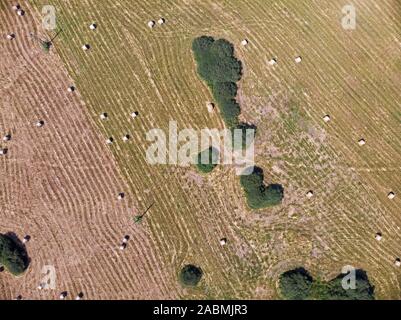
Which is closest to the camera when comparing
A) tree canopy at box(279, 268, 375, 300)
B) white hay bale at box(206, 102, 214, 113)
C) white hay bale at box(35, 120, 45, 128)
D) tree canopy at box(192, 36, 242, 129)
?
tree canopy at box(279, 268, 375, 300)

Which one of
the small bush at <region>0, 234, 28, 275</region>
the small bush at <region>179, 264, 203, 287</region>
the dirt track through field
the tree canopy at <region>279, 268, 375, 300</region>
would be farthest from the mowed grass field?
the small bush at <region>0, 234, 28, 275</region>

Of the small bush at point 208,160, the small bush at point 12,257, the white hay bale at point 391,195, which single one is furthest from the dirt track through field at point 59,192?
the white hay bale at point 391,195

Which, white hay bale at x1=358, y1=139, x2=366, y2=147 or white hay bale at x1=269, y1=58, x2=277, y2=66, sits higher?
white hay bale at x1=269, y1=58, x2=277, y2=66

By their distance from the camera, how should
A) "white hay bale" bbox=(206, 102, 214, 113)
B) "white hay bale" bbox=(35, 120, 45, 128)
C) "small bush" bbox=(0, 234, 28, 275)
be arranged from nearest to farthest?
1. "small bush" bbox=(0, 234, 28, 275)
2. "white hay bale" bbox=(206, 102, 214, 113)
3. "white hay bale" bbox=(35, 120, 45, 128)

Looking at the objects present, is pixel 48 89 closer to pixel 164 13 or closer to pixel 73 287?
pixel 164 13

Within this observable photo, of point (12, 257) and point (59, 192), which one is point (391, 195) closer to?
point (59, 192)

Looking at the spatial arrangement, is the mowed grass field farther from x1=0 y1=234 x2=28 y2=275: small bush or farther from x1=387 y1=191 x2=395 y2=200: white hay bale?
x1=0 y1=234 x2=28 y2=275: small bush

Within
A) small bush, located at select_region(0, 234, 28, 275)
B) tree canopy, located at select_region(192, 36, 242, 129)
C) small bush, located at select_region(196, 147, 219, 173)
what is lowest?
small bush, located at select_region(0, 234, 28, 275)
